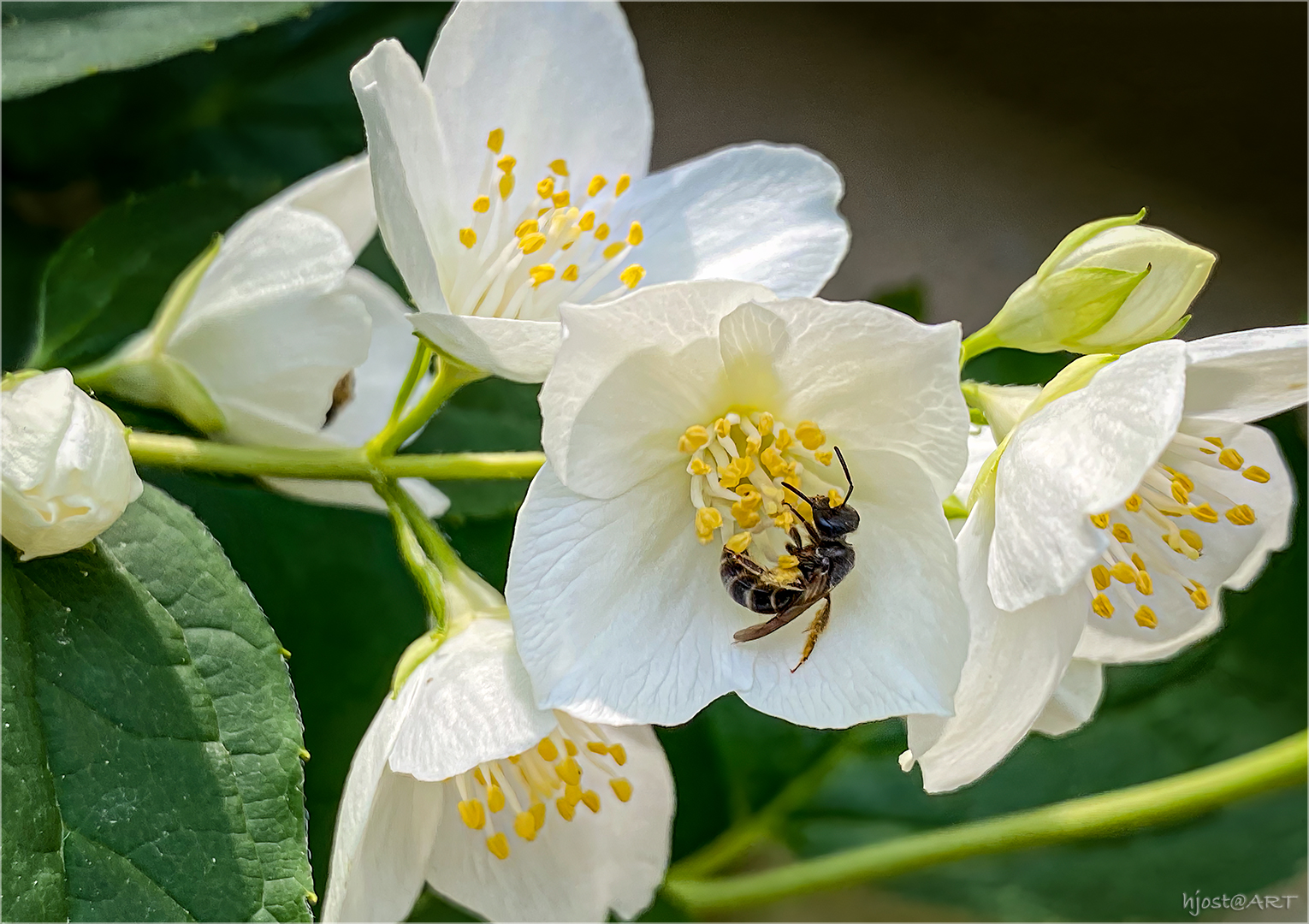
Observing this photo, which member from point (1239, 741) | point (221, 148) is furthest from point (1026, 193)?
point (221, 148)

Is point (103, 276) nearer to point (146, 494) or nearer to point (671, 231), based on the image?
point (146, 494)

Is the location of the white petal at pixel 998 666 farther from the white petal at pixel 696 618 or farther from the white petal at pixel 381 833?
the white petal at pixel 381 833

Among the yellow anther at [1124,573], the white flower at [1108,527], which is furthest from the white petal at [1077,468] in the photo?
the yellow anther at [1124,573]

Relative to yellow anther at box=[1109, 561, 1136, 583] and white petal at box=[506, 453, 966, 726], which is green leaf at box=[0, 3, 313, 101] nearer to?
white petal at box=[506, 453, 966, 726]

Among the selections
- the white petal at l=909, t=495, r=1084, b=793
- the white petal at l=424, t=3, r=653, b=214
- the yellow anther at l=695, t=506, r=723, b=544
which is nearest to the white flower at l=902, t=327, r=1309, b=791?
the white petal at l=909, t=495, r=1084, b=793

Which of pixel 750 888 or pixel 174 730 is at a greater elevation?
pixel 174 730

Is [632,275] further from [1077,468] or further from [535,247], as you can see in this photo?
[1077,468]

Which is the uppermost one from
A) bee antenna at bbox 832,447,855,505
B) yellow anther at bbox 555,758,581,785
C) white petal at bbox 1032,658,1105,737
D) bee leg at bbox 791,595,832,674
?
bee antenna at bbox 832,447,855,505
